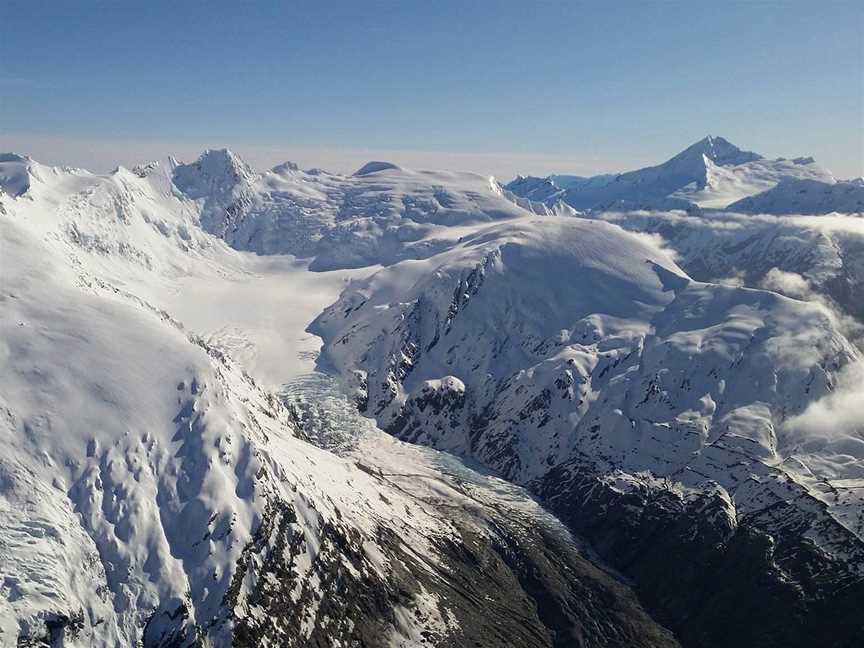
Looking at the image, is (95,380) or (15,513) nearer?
(15,513)

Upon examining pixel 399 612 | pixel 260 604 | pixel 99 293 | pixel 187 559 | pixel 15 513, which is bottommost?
pixel 399 612

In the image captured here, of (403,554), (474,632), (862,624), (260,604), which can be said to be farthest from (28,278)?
(862,624)

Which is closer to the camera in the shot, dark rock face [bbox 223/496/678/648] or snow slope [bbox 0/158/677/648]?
snow slope [bbox 0/158/677/648]

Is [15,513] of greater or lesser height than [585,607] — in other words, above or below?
above

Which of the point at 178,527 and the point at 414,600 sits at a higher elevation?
the point at 178,527

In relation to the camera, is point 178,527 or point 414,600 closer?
point 178,527

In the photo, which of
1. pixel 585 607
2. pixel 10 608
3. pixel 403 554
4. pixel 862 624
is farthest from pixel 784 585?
pixel 10 608

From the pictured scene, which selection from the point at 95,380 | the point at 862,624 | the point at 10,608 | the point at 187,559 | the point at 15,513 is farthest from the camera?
the point at 862,624

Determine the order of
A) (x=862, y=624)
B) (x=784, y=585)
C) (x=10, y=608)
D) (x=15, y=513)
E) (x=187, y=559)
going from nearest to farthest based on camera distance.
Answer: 1. (x=10, y=608)
2. (x=15, y=513)
3. (x=187, y=559)
4. (x=862, y=624)
5. (x=784, y=585)

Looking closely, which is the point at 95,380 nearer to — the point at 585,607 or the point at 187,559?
the point at 187,559

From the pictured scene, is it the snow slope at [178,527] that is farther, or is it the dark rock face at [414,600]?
the dark rock face at [414,600]
